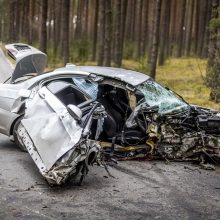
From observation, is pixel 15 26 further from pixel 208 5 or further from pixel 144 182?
pixel 144 182

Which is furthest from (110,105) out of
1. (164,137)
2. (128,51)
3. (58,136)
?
(128,51)

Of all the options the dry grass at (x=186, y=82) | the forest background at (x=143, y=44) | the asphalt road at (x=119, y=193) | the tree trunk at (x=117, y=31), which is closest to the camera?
the asphalt road at (x=119, y=193)

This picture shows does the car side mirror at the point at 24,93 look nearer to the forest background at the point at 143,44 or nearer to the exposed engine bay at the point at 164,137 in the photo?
the exposed engine bay at the point at 164,137

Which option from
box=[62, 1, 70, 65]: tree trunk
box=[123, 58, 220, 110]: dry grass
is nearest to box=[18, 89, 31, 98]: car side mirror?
box=[123, 58, 220, 110]: dry grass

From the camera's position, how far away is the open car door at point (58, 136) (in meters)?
6.03

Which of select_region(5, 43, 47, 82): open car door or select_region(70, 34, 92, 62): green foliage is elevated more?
select_region(5, 43, 47, 82): open car door

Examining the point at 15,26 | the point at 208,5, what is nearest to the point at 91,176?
the point at 208,5

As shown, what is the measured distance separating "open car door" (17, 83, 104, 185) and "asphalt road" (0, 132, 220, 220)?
33 cm

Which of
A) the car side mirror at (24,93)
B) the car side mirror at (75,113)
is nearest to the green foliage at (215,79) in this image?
the car side mirror at (24,93)

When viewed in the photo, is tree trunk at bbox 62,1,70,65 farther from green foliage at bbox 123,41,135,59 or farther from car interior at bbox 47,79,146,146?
car interior at bbox 47,79,146,146

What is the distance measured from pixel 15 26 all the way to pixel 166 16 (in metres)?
25.1

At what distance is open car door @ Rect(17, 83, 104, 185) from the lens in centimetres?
603

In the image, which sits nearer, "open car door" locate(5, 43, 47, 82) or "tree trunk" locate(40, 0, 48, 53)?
"open car door" locate(5, 43, 47, 82)

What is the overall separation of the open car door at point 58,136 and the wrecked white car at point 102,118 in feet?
0.04
